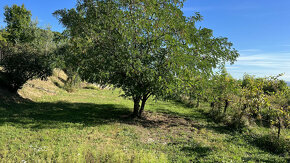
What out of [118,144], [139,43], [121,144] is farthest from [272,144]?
[139,43]

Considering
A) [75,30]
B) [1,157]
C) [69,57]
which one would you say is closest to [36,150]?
[1,157]

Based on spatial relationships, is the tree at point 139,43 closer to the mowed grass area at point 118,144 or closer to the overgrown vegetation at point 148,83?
the overgrown vegetation at point 148,83

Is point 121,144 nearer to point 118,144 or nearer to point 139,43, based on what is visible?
point 118,144

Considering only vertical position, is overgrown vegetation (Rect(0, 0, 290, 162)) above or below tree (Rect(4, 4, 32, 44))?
below

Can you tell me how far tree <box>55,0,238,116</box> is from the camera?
8.66 m

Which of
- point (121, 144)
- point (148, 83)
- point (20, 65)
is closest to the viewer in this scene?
point (121, 144)

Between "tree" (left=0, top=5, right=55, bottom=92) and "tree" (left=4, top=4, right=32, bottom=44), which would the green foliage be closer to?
"tree" (left=0, top=5, right=55, bottom=92)

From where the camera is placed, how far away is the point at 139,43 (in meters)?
9.59

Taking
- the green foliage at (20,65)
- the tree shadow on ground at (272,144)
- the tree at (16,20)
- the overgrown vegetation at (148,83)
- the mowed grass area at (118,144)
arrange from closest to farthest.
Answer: the mowed grass area at (118,144), the overgrown vegetation at (148,83), the tree shadow on ground at (272,144), the green foliage at (20,65), the tree at (16,20)

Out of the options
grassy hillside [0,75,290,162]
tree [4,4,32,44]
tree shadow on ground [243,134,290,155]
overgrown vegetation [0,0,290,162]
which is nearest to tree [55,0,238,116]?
overgrown vegetation [0,0,290,162]

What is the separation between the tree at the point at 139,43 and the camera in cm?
866

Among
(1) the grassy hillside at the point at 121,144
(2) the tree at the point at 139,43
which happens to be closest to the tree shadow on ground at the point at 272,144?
(1) the grassy hillside at the point at 121,144

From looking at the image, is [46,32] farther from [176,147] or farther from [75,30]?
[176,147]

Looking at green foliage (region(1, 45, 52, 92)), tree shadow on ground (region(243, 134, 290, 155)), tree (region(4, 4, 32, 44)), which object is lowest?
tree shadow on ground (region(243, 134, 290, 155))
